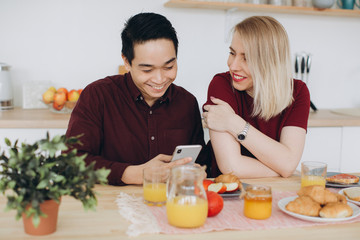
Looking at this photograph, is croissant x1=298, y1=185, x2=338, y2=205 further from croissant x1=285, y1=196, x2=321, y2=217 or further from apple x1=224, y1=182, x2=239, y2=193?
apple x1=224, y1=182, x2=239, y2=193

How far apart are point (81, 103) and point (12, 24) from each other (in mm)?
1396

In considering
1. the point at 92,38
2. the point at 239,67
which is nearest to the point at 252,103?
the point at 239,67

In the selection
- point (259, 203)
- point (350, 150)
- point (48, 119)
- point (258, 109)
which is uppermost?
point (258, 109)

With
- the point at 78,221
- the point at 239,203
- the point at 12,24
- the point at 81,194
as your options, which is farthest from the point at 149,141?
the point at 12,24

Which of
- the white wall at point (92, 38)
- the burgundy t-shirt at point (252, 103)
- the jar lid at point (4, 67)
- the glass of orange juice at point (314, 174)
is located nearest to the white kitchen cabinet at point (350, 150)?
the white wall at point (92, 38)

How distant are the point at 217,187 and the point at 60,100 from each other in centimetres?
156

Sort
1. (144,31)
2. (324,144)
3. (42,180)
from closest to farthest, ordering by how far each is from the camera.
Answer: (42,180)
(144,31)
(324,144)

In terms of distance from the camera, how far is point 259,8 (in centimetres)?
288

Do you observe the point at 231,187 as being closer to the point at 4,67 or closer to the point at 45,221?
the point at 45,221

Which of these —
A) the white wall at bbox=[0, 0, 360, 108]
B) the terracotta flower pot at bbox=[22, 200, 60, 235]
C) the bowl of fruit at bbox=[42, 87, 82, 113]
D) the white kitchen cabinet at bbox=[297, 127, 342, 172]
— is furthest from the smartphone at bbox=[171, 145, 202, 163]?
the white wall at bbox=[0, 0, 360, 108]

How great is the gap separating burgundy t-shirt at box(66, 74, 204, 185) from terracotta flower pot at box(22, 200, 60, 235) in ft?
2.26

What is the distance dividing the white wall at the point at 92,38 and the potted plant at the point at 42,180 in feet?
6.56

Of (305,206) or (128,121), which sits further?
(128,121)

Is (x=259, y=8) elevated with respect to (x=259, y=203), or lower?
elevated
